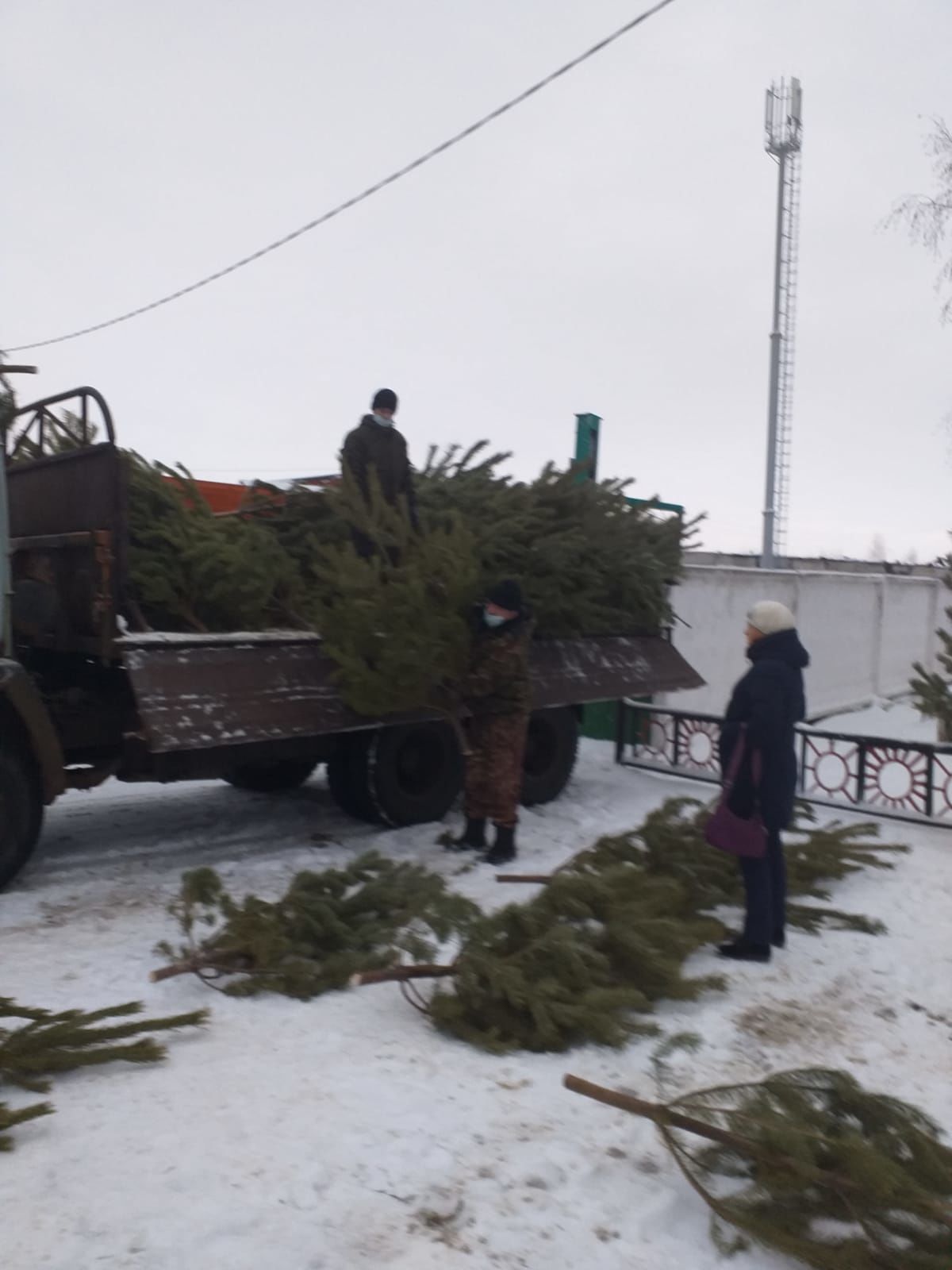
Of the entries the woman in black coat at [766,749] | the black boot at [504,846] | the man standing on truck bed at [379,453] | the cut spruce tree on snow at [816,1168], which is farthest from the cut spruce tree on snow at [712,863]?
the man standing on truck bed at [379,453]

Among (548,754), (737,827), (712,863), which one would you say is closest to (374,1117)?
(737,827)

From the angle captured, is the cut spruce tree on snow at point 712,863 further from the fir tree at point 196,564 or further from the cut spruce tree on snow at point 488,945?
the fir tree at point 196,564

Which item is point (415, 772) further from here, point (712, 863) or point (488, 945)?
point (488, 945)

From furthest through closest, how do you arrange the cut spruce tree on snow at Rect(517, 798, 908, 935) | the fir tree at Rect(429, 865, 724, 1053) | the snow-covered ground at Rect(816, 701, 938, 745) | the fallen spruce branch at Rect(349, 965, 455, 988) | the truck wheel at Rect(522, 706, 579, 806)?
the snow-covered ground at Rect(816, 701, 938, 745)
the truck wheel at Rect(522, 706, 579, 806)
the cut spruce tree on snow at Rect(517, 798, 908, 935)
the fallen spruce branch at Rect(349, 965, 455, 988)
the fir tree at Rect(429, 865, 724, 1053)

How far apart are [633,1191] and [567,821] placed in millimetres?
4960

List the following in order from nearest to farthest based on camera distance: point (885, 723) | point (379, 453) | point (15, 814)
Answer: point (15, 814), point (379, 453), point (885, 723)

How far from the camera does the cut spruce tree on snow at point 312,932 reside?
444cm

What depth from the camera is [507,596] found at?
6.60 metres

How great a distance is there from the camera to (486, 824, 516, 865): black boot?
6.68 metres

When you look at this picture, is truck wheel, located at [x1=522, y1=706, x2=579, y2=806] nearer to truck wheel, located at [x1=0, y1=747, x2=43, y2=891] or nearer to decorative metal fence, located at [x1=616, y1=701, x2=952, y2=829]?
decorative metal fence, located at [x1=616, y1=701, x2=952, y2=829]

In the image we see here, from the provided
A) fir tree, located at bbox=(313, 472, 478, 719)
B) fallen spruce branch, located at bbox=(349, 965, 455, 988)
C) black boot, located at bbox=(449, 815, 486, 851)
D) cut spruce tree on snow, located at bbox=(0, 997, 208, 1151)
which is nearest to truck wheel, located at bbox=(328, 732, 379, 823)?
fir tree, located at bbox=(313, 472, 478, 719)

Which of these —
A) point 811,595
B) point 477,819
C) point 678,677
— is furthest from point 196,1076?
point 811,595

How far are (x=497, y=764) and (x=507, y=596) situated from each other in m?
1.05

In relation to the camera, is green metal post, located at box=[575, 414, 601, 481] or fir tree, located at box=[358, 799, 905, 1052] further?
green metal post, located at box=[575, 414, 601, 481]
